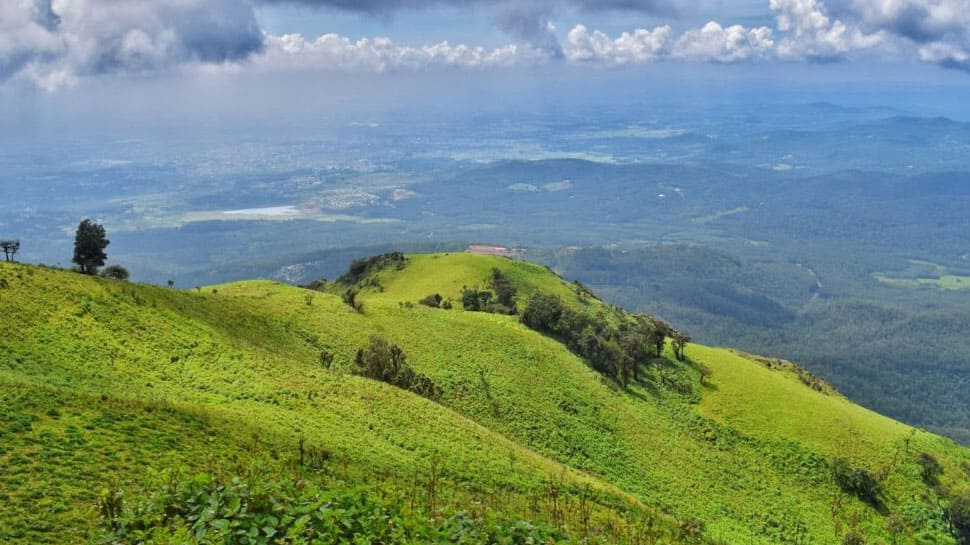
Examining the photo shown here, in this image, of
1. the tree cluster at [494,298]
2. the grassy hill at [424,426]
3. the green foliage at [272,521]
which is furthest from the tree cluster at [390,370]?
the tree cluster at [494,298]

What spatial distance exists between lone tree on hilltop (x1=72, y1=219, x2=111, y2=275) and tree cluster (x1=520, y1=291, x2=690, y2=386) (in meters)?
46.0

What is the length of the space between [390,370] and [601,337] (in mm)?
34380

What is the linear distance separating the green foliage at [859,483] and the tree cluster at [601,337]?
72.3 ft

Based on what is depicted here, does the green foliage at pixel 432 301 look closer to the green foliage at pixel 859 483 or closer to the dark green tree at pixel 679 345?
the dark green tree at pixel 679 345

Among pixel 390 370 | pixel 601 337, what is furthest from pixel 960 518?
pixel 390 370

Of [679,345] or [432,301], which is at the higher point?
[432,301]

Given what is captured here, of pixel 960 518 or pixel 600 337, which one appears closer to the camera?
pixel 960 518

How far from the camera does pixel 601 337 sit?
3123 inches

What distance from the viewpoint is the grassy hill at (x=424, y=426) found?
75.3ft

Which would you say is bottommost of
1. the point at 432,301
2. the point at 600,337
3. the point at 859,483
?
the point at 859,483

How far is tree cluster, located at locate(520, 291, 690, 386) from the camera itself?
7388cm

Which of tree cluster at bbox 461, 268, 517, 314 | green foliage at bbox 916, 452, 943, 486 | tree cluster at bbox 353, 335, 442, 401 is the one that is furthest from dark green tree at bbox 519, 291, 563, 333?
green foliage at bbox 916, 452, 943, 486

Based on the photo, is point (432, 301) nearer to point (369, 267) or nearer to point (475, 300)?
point (475, 300)

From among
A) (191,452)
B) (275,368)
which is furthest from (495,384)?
(191,452)
